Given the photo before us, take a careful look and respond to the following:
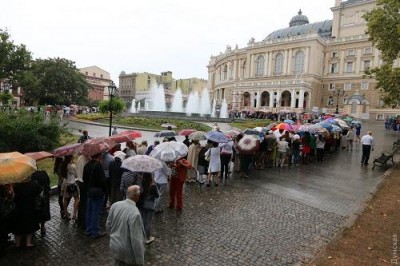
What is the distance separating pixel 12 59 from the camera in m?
32.4

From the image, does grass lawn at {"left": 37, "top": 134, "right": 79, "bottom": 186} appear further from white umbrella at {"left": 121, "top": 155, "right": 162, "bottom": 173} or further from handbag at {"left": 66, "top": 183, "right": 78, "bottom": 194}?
white umbrella at {"left": 121, "top": 155, "right": 162, "bottom": 173}

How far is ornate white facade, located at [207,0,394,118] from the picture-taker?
69.1 metres

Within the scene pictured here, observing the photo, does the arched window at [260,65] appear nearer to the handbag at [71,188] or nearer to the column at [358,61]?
the column at [358,61]

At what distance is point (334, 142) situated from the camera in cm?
2177

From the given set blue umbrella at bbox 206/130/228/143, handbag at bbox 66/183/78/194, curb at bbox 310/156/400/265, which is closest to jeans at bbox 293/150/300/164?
curb at bbox 310/156/400/265

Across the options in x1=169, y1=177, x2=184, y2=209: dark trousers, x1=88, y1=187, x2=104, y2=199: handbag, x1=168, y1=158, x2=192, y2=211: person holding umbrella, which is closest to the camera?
x1=88, y1=187, x2=104, y2=199: handbag

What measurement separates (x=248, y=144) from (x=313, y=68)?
6618cm

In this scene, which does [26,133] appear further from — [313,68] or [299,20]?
[299,20]

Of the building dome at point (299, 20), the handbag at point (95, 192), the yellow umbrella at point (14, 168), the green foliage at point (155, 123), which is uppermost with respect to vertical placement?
the building dome at point (299, 20)

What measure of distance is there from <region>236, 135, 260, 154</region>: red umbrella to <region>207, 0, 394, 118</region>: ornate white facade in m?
55.0

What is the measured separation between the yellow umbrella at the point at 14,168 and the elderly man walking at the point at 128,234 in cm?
217

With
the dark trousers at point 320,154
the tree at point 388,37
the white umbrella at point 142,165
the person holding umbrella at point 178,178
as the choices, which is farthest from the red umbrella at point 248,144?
the tree at point 388,37

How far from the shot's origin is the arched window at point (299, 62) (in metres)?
74.1

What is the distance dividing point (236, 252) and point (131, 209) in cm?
294
